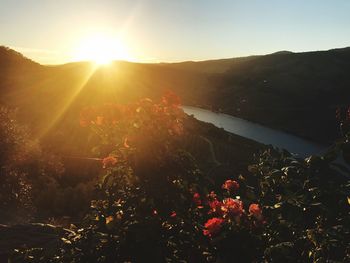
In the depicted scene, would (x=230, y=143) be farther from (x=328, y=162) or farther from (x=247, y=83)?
(x=247, y=83)

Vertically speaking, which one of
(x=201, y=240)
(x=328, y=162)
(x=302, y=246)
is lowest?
(x=201, y=240)

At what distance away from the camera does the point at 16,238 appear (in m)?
9.70

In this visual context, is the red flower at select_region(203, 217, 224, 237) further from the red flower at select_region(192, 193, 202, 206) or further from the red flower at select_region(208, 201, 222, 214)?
the red flower at select_region(208, 201, 222, 214)

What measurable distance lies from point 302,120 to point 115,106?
135 m

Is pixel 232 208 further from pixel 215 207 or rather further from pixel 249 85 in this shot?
pixel 249 85

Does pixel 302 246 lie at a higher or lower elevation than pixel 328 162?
lower

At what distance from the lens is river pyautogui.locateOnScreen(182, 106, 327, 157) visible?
103 m

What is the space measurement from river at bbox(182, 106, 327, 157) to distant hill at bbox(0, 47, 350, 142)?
576 cm

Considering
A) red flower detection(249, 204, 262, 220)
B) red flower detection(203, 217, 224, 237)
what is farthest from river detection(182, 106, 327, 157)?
red flower detection(203, 217, 224, 237)

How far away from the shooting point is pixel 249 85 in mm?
172125

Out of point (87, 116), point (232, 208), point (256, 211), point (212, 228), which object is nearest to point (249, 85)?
point (87, 116)

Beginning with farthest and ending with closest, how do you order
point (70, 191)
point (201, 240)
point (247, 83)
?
1. point (247, 83)
2. point (70, 191)
3. point (201, 240)

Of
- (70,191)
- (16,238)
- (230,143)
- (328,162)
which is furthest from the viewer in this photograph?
(230,143)

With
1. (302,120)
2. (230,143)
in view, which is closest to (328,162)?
(230,143)
